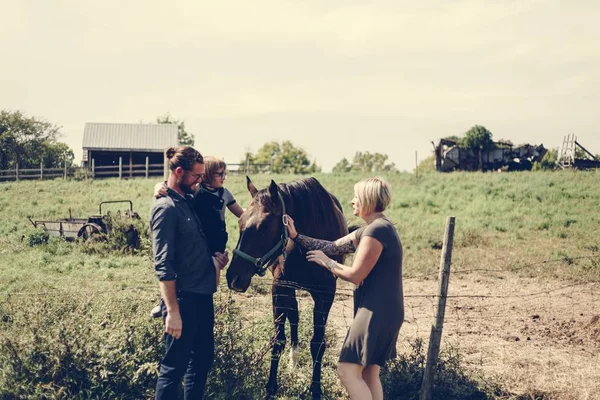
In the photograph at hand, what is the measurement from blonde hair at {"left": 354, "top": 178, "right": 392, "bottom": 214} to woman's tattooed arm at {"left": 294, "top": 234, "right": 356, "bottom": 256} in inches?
19.8

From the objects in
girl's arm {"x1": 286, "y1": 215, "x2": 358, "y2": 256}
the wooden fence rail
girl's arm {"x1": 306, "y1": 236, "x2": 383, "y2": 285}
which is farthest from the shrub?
the wooden fence rail

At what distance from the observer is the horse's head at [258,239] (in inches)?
177

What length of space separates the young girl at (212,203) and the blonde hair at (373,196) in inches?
43.4

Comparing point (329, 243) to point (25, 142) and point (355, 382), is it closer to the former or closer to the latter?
point (355, 382)

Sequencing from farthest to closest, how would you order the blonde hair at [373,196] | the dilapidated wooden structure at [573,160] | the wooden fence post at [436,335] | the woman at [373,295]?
1. the dilapidated wooden structure at [573,160]
2. the wooden fence post at [436,335]
3. the blonde hair at [373,196]
4. the woman at [373,295]

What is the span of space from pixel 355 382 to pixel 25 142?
4152 cm

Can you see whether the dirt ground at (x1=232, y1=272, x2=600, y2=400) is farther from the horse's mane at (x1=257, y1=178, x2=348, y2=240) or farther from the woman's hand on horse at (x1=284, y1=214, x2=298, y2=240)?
the woman's hand on horse at (x1=284, y1=214, x2=298, y2=240)

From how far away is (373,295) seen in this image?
3.75 m

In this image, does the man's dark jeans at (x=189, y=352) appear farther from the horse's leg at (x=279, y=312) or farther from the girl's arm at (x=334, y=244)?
the horse's leg at (x=279, y=312)

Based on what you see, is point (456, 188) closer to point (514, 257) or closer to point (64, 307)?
point (514, 257)

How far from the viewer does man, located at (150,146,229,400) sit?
358cm

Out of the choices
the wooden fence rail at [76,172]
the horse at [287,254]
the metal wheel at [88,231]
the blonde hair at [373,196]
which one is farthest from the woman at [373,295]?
the wooden fence rail at [76,172]

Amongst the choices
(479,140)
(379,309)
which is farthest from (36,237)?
(479,140)

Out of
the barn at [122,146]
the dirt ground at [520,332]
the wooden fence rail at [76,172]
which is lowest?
the dirt ground at [520,332]
